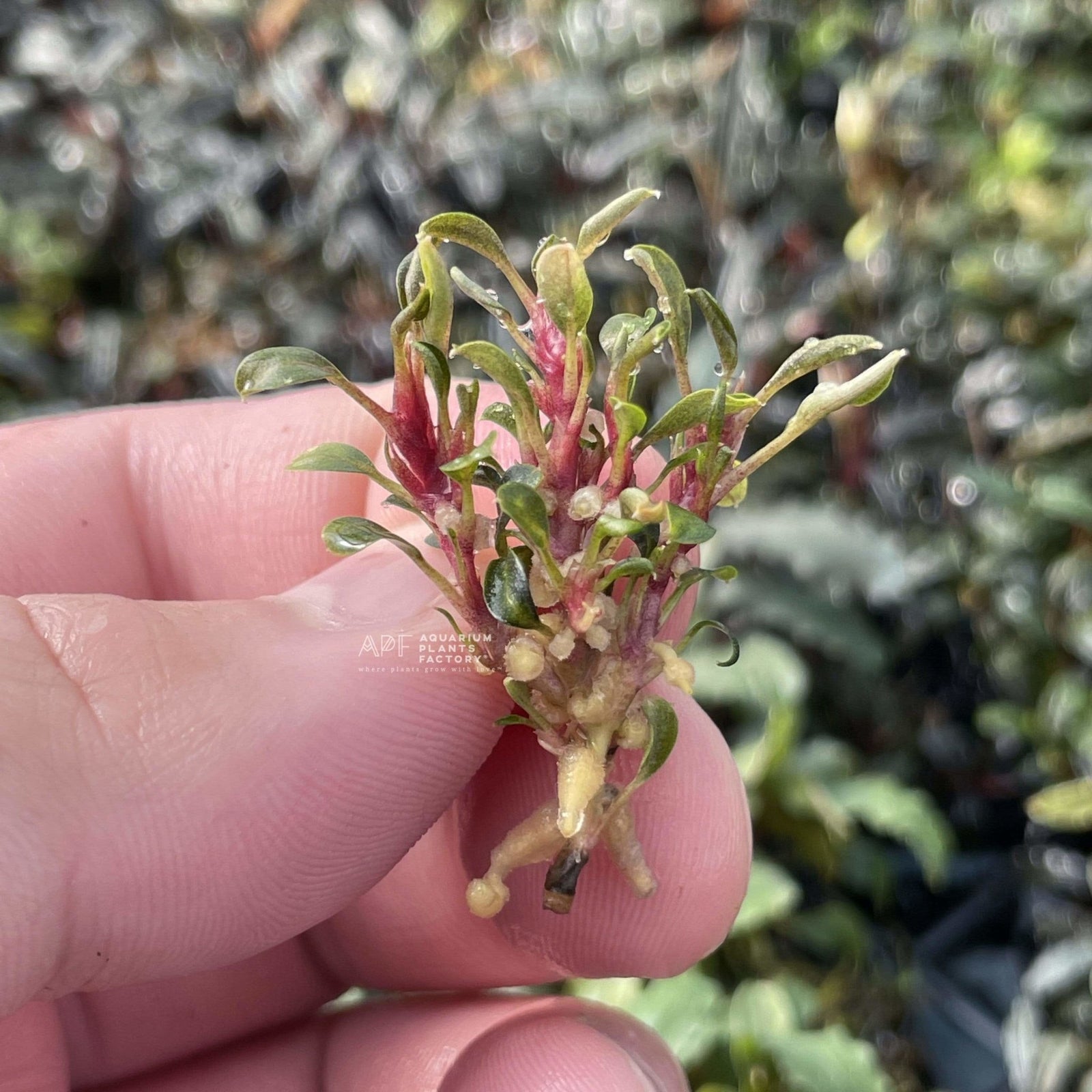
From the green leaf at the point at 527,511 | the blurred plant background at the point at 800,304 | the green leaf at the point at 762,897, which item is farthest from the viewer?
the blurred plant background at the point at 800,304

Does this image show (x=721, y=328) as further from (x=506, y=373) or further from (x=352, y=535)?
(x=352, y=535)

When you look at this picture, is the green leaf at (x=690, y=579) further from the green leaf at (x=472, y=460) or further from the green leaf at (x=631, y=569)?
the green leaf at (x=472, y=460)

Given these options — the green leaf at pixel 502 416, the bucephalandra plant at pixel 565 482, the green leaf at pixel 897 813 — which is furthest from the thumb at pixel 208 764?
the green leaf at pixel 897 813

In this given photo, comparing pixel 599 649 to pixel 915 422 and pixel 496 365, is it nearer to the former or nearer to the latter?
pixel 496 365

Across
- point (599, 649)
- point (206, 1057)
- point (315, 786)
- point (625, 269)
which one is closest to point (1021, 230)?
point (625, 269)

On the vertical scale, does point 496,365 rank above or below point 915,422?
above

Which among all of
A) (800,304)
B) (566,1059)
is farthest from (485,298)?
(800,304)

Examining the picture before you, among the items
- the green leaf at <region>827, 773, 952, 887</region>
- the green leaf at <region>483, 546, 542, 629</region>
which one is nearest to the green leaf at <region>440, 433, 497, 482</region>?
the green leaf at <region>483, 546, 542, 629</region>
